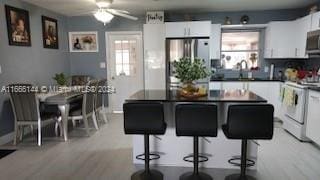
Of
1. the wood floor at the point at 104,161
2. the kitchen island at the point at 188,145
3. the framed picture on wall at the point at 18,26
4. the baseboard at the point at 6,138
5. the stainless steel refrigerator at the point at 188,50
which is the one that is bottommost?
the wood floor at the point at 104,161

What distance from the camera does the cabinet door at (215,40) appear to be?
215 inches

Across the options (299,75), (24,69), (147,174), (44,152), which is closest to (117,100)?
(24,69)

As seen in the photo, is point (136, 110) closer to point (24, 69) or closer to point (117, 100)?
point (24, 69)

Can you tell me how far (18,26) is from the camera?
4.36 meters

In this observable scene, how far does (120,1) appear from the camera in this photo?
4492mm

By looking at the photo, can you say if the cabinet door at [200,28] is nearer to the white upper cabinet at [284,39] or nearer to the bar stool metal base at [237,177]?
the white upper cabinet at [284,39]

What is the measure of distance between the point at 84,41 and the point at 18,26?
1.92m

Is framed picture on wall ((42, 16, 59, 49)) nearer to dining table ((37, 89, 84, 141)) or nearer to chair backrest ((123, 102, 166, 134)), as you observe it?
dining table ((37, 89, 84, 141))

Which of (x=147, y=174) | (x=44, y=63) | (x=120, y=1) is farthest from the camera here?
(x=44, y=63)

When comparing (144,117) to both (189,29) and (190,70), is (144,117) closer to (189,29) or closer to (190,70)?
(190,70)

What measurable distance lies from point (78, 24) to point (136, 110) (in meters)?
4.39

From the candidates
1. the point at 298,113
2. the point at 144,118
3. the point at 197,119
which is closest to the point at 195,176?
the point at 197,119

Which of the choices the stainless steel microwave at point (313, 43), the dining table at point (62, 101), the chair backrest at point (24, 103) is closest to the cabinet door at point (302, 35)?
the stainless steel microwave at point (313, 43)

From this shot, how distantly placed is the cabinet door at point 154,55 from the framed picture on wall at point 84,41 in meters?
1.42
